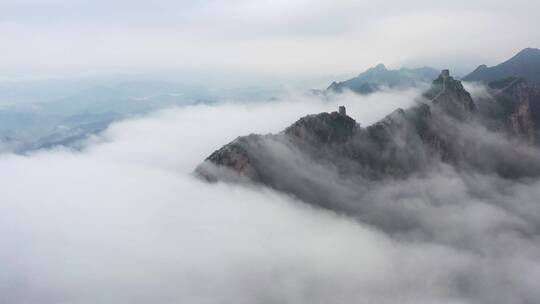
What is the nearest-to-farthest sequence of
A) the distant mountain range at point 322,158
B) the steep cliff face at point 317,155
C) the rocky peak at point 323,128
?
the steep cliff face at point 317,155 → the distant mountain range at point 322,158 → the rocky peak at point 323,128

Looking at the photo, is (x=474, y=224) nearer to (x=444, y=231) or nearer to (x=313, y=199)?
(x=444, y=231)

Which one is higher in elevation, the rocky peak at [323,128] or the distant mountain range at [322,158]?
the rocky peak at [323,128]

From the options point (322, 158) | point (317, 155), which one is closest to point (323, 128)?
point (317, 155)

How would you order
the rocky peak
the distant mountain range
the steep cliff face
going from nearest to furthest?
the steep cliff face → the distant mountain range → the rocky peak

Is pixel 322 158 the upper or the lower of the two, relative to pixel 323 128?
lower

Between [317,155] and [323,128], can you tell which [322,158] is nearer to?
[317,155]

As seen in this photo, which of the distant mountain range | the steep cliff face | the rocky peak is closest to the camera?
the steep cliff face

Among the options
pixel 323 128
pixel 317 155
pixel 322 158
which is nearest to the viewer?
pixel 317 155

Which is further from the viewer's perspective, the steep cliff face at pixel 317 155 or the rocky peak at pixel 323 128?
the rocky peak at pixel 323 128

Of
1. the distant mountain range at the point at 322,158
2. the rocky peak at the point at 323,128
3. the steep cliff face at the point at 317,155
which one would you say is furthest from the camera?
the rocky peak at the point at 323,128

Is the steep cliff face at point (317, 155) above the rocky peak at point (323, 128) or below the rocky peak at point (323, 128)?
below

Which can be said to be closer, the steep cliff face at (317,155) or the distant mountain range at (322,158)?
the steep cliff face at (317,155)
